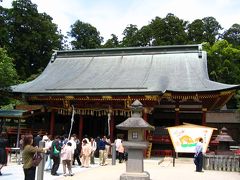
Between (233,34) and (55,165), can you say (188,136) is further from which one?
(233,34)

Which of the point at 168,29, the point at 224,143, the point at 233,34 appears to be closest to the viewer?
the point at 224,143

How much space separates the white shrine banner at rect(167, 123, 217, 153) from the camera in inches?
748

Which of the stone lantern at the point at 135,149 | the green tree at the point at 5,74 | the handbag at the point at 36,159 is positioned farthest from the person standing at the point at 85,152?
the green tree at the point at 5,74

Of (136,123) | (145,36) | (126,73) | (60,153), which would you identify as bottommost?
(60,153)

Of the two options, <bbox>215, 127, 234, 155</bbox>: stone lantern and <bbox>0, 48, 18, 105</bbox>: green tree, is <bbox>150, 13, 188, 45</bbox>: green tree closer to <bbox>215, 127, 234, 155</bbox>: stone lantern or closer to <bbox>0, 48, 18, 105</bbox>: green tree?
<bbox>0, 48, 18, 105</bbox>: green tree

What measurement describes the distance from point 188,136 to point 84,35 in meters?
52.0

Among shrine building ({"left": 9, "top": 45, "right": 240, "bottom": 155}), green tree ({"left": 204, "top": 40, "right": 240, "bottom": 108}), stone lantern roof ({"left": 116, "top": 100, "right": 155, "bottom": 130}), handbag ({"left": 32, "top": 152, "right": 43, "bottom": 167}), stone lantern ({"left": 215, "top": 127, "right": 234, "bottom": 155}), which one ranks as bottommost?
stone lantern ({"left": 215, "top": 127, "right": 234, "bottom": 155})

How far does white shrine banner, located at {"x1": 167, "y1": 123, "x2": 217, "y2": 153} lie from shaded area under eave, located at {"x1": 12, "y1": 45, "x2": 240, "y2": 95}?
3251 millimetres

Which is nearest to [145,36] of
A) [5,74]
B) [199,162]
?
[5,74]

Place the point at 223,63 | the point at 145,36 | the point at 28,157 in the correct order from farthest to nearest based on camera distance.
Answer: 1. the point at 145,36
2. the point at 223,63
3. the point at 28,157

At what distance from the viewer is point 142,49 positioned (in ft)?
101

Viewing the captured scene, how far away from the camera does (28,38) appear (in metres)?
51.3

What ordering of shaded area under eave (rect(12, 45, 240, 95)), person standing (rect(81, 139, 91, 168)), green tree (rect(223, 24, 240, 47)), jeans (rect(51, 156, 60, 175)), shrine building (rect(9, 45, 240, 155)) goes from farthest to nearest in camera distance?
green tree (rect(223, 24, 240, 47)) < shaded area under eave (rect(12, 45, 240, 95)) < shrine building (rect(9, 45, 240, 155)) < person standing (rect(81, 139, 91, 168)) < jeans (rect(51, 156, 60, 175))

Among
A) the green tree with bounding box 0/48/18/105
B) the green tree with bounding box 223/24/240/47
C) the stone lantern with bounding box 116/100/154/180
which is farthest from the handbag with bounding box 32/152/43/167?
the green tree with bounding box 223/24/240/47
